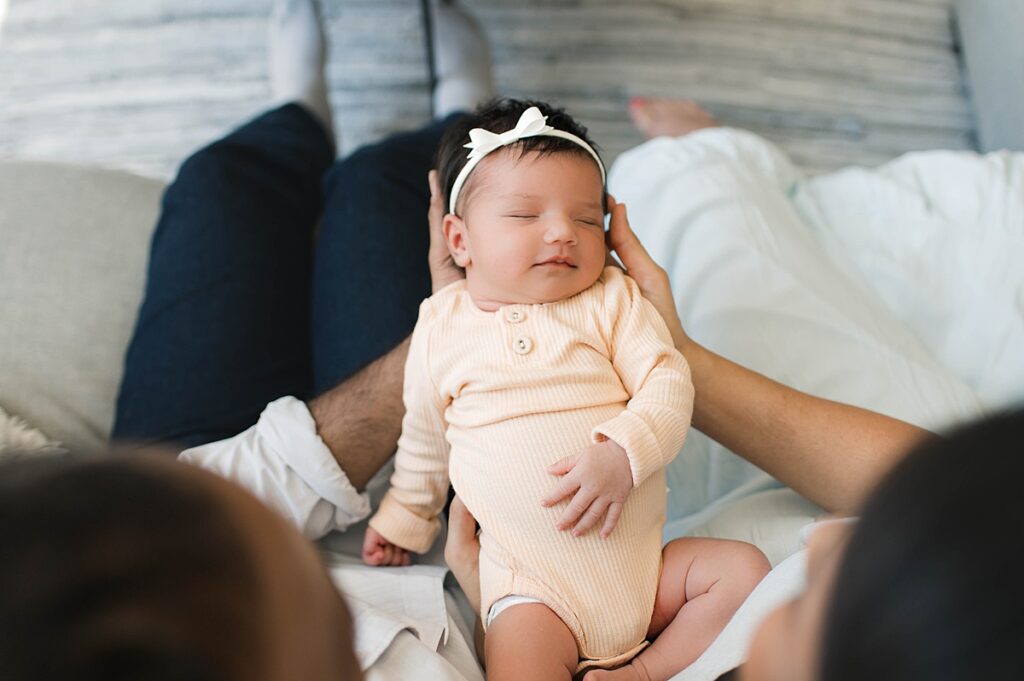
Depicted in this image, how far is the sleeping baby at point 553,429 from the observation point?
83 cm

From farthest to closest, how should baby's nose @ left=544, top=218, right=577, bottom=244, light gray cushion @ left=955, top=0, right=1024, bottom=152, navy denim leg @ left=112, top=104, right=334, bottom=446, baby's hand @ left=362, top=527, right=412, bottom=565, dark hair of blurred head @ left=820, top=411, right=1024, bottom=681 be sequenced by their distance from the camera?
light gray cushion @ left=955, top=0, right=1024, bottom=152
navy denim leg @ left=112, top=104, right=334, bottom=446
baby's hand @ left=362, top=527, right=412, bottom=565
baby's nose @ left=544, top=218, right=577, bottom=244
dark hair of blurred head @ left=820, top=411, right=1024, bottom=681

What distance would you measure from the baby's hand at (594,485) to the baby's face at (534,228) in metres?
0.20

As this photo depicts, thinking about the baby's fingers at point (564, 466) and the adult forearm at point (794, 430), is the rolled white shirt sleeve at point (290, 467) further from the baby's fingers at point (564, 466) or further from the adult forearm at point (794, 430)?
the adult forearm at point (794, 430)

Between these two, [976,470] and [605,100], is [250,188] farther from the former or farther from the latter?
[976,470]

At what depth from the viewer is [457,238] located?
101cm

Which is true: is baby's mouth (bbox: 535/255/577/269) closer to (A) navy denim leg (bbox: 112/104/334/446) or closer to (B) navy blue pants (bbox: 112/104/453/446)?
(B) navy blue pants (bbox: 112/104/453/446)

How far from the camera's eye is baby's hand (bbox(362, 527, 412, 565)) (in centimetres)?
102

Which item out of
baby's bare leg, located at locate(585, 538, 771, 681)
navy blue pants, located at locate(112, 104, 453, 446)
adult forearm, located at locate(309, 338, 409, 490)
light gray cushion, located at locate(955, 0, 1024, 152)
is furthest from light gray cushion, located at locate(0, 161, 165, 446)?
light gray cushion, located at locate(955, 0, 1024, 152)

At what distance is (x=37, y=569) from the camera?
1.26 ft

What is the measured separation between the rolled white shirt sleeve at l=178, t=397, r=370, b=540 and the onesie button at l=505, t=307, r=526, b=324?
298 millimetres

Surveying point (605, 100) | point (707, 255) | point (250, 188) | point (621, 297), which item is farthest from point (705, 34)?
point (621, 297)

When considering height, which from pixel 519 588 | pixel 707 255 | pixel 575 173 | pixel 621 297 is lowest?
pixel 519 588

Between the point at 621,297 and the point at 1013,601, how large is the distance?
612 millimetres

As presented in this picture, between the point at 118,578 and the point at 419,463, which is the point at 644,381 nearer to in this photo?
the point at 419,463
